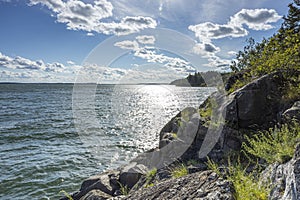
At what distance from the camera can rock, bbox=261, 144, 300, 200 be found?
3.07 meters

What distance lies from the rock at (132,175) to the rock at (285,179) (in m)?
5.97

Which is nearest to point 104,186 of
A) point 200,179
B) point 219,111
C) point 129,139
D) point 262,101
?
point 219,111

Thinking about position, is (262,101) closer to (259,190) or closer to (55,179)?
(259,190)

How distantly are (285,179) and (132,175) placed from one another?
717cm

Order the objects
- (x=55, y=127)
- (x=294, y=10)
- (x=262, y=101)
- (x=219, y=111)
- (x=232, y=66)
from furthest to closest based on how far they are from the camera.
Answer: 1. (x=55, y=127)
2. (x=294, y=10)
3. (x=232, y=66)
4. (x=219, y=111)
5. (x=262, y=101)

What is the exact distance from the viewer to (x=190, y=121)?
9875 millimetres

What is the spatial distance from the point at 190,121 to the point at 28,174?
10.3m

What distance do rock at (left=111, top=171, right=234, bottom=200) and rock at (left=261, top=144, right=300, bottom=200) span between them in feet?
2.21

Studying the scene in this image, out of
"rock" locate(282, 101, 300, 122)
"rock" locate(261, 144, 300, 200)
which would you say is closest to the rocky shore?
"rock" locate(282, 101, 300, 122)

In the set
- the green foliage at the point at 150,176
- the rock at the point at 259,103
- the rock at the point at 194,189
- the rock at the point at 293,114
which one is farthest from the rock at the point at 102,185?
the rock at the point at 293,114

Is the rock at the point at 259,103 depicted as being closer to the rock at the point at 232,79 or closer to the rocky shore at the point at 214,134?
the rocky shore at the point at 214,134

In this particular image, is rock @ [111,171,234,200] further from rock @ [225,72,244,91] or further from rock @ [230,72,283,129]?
rock @ [225,72,244,91]

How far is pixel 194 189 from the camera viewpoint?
4.29 meters

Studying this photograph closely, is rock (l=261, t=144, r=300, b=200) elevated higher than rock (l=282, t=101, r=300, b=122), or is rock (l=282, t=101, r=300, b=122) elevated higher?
rock (l=282, t=101, r=300, b=122)
